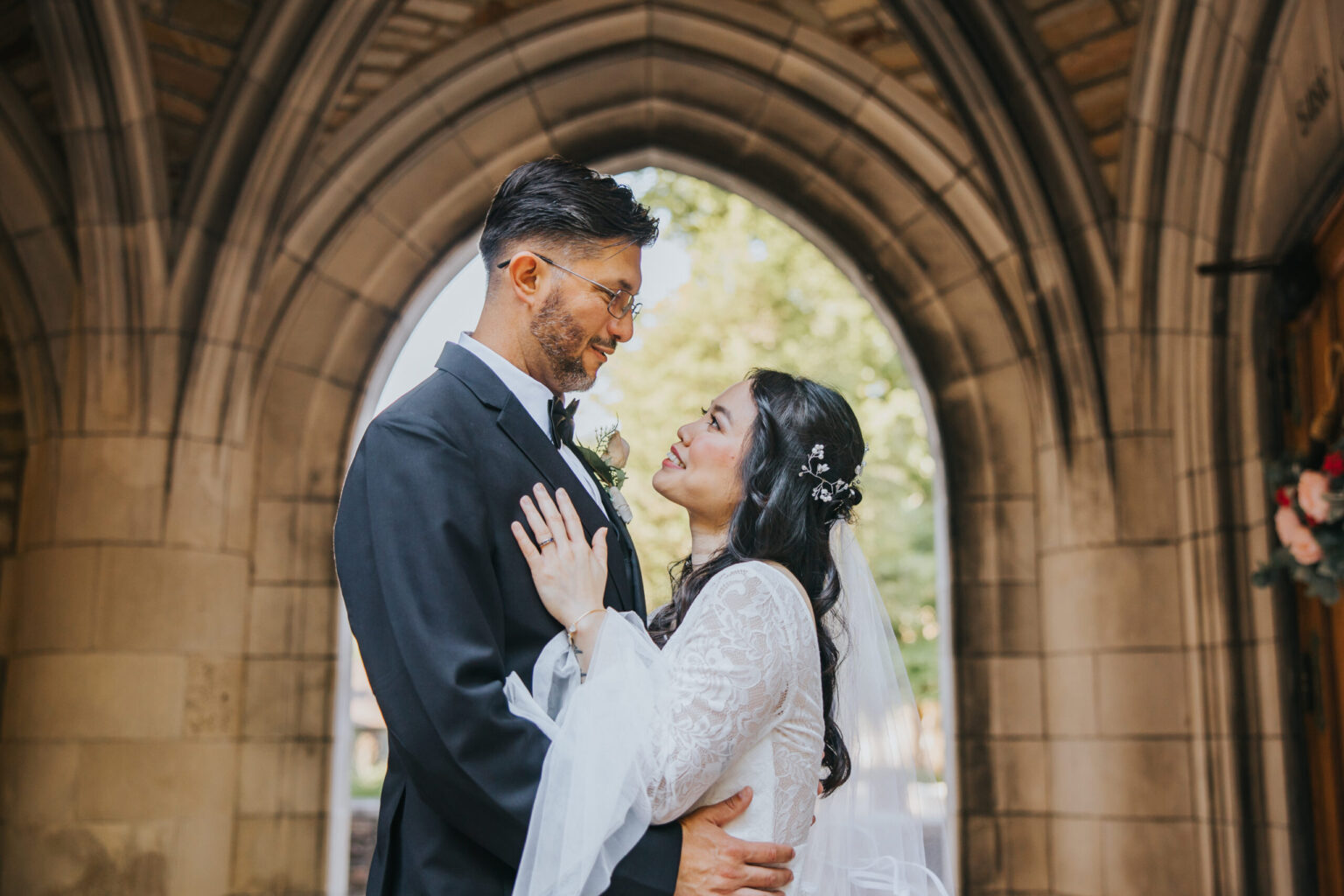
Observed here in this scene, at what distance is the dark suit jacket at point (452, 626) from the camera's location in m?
1.58

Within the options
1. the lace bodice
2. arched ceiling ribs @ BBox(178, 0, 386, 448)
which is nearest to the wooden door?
the lace bodice

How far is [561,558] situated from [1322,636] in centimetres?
330

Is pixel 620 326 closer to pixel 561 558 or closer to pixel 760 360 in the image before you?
pixel 561 558

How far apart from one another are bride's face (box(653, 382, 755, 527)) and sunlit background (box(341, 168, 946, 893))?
981cm

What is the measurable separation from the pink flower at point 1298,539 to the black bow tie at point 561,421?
2305mm

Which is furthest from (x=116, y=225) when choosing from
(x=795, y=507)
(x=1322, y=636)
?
(x=1322, y=636)

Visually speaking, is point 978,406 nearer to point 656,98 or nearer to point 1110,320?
point 1110,320

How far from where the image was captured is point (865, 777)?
2.40 metres

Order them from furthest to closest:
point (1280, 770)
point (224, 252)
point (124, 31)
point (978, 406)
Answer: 1. point (978, 406)
2. point (224, 252)
3. point (124, 31)
4. point (1280, 770)

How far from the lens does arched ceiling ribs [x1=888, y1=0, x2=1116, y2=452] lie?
519 cm

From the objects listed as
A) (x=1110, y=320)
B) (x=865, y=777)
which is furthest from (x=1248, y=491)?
(x=865, y=777)

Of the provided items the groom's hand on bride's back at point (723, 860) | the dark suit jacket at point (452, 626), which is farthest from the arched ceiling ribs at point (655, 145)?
the groom's hand on bride's back at point (723, 860)

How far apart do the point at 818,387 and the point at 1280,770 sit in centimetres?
312

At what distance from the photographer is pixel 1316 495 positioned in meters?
3.28
